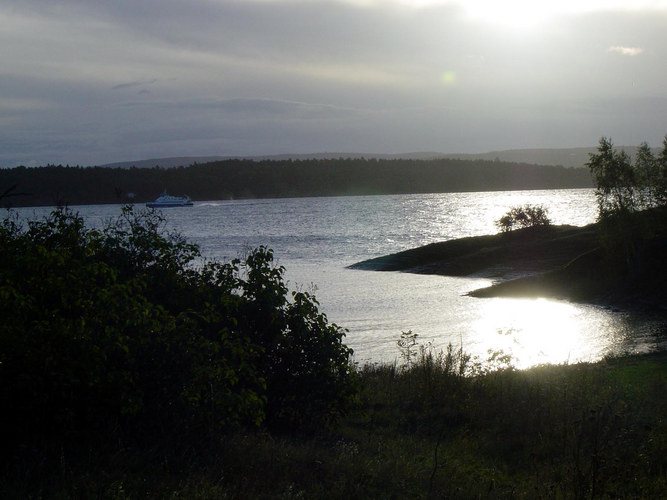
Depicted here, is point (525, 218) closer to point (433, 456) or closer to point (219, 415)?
point (433, 456)

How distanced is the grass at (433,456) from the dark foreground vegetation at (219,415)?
0.09ft

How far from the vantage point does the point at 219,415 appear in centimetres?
795

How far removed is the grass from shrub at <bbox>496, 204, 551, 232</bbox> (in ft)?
136

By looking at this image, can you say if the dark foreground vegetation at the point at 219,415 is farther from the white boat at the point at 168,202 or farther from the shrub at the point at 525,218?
the white boat at the point at 168,202

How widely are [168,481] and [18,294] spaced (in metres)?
2.28

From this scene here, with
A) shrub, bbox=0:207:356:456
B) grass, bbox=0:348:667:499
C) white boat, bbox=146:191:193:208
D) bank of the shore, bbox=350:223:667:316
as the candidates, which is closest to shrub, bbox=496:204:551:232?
bank of the shore, bbox=350:223:667:316

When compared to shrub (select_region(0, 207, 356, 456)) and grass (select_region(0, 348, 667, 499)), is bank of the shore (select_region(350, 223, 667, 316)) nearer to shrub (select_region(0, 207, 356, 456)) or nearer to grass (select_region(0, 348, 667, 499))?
grass (select_region(0, 348, 667, 499))

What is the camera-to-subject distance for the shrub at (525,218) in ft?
170

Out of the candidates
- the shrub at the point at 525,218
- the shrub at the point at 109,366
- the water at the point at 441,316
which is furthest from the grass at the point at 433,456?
the shrub at the point at 525,218

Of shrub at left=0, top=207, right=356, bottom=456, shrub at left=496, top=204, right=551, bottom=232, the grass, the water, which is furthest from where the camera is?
shrub at left=496, top=204, right=551, bottom=232

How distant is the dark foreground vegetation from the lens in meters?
6.83

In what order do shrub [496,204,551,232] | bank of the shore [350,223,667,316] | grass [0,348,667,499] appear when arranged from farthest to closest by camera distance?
shrub [496,204,551,232] → bank of the shore [350,223,667,316] → grass [0,348,667,499]

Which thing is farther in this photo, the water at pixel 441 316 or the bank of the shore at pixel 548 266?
the bank of the shore at pixel 548 266

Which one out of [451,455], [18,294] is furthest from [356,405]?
[18,294]
